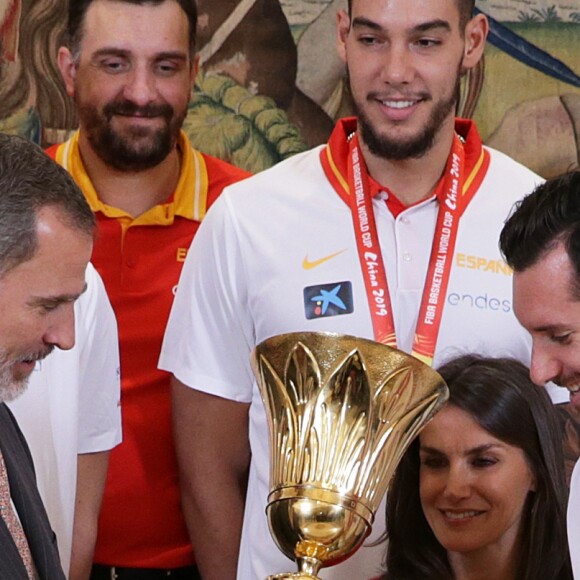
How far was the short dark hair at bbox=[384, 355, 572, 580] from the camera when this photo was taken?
2.96 m

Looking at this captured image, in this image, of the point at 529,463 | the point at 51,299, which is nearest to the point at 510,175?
the point at 529,463

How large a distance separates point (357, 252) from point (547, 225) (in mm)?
694

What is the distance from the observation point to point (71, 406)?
304 centimetres

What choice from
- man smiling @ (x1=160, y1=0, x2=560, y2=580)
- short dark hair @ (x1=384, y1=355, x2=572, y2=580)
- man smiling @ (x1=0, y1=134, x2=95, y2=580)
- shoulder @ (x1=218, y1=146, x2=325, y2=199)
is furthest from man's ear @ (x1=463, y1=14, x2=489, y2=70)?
man smiling @ (x1=0, y1=134, x2=95, y2=580)

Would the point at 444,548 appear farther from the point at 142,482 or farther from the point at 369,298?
the point at 142,482

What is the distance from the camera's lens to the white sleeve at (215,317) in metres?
3.19

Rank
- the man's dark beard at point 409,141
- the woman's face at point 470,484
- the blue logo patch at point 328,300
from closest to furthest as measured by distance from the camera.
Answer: the woman's face at point 470,484, the blue logo patch at point 328,300, the man's dark beard at point 409,141

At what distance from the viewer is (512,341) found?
3.11 meters

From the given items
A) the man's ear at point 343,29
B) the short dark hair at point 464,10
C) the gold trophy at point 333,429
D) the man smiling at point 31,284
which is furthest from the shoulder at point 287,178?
the gold trophy at point 333,429

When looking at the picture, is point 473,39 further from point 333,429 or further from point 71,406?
point 333,429

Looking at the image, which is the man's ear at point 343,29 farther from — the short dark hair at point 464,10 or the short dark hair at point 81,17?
the short dark hair at point 81,17

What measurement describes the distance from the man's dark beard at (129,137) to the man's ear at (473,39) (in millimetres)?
742

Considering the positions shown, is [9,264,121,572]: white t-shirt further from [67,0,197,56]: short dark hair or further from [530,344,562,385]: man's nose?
[530,344,562,385]: man's nose

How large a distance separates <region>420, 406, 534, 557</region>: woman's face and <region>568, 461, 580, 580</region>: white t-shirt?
41 centimetres
